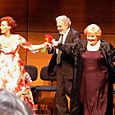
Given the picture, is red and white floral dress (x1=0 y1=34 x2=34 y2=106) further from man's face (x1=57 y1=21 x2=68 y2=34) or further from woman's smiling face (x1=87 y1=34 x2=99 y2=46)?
woman's smiling face (x1=87 y1=34 x2=99 y2=46)

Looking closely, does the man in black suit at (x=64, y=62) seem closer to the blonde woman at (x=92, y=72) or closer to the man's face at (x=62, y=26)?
the man's face at (x=62, y=26)

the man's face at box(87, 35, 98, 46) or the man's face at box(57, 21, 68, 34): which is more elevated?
the man's face at box(57, 21, 68, 34)

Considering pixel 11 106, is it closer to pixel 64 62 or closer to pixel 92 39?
pixel 92 39

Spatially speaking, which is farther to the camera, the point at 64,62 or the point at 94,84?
the point at 64,62

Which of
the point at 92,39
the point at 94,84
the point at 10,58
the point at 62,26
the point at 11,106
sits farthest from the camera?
the point at 10,58

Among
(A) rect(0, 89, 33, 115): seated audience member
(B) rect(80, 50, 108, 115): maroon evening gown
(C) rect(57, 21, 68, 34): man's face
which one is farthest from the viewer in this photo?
(C) rect(57, 21, 68, 34): man's face

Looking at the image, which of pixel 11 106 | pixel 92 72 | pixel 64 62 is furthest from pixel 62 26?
pixel 11 106

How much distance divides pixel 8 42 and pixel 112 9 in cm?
268

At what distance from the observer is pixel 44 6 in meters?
6.61

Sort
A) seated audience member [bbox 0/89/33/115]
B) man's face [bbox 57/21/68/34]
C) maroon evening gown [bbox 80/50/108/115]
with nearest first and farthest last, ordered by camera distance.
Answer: seated audience member [bbox 0/89/33/115] < maroon evening gown [bbox 80/50/108/115] < man's face [bbox 57/21/68/34]

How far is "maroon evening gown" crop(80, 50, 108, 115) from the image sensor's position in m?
3.96

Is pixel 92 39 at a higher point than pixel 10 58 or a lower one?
higher

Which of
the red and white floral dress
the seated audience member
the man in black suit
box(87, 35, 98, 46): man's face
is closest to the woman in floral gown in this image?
the red and white floral dress

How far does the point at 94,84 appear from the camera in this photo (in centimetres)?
412
